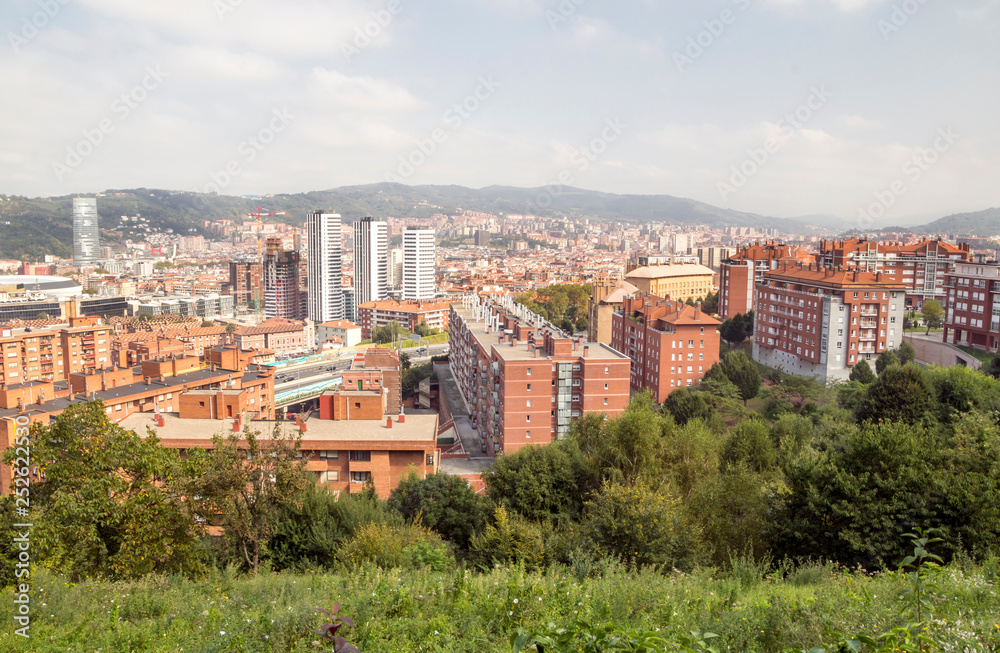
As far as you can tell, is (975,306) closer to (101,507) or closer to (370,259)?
(101,507)

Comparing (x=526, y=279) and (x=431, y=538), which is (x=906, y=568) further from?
(x=526, y=279)

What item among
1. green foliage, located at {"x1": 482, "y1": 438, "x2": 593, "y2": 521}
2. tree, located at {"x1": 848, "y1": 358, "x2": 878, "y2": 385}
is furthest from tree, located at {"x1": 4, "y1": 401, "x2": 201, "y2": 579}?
tree, located at {"x1": 848, "y1": 358, "x2": 878, "y2": 385}

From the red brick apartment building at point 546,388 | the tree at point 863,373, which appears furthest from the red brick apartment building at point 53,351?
the tree at point 863,373

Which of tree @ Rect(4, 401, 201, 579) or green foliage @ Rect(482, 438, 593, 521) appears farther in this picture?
green foliage @ Rect(482, 438, 593, 521)

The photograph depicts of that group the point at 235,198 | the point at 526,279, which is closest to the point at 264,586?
the point at 526,279

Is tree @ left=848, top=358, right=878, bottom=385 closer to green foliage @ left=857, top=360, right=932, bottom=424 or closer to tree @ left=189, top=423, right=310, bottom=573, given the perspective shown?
green foliage @ left=857, top=360, right=932, bottom=424

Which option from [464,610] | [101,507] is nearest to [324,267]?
[101,507]
